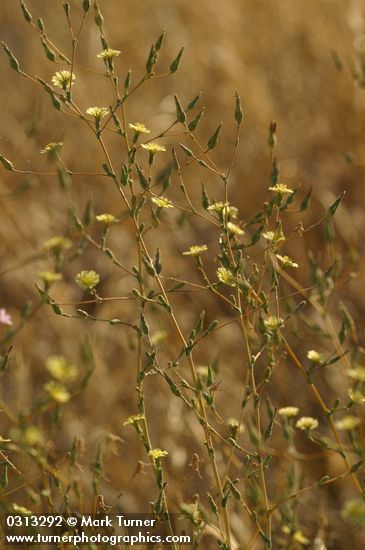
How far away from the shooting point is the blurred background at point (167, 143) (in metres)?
2.25

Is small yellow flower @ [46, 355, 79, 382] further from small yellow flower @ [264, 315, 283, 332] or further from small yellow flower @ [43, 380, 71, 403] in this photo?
small yellow flower @ [264, 315, 283, 332]

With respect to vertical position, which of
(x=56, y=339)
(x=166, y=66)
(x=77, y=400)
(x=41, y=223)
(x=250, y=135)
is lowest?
(x=77, y=400)

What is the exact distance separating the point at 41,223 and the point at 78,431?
2.55ft

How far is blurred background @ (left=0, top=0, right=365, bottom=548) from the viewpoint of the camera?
225cm

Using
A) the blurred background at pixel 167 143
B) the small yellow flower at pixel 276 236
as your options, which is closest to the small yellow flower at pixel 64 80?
the small yellow flower at pixel 276 236

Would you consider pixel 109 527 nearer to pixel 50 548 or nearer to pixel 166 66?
pixel 50 548

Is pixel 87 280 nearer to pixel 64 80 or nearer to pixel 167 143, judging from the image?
pixel 64 80

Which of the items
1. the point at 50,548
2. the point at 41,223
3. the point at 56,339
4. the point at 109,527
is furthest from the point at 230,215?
the point at 41,223

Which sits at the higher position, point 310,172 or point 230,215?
point 310,172

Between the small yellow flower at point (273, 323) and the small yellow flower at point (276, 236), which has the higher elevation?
the small yellow flower at point (276, 236)

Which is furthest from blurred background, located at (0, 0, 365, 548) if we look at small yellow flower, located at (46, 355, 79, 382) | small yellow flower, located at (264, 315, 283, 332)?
small yellow flower, located at (46, 355, 79, 382)

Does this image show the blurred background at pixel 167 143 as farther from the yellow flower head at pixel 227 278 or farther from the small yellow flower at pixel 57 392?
the small yellow flower at pixel 57 392

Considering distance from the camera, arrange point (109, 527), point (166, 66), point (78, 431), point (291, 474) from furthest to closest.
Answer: point (166, 66) → point (78, 431) → point (109, 527) → point (291, 474)

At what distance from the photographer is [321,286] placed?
51.4 inches
